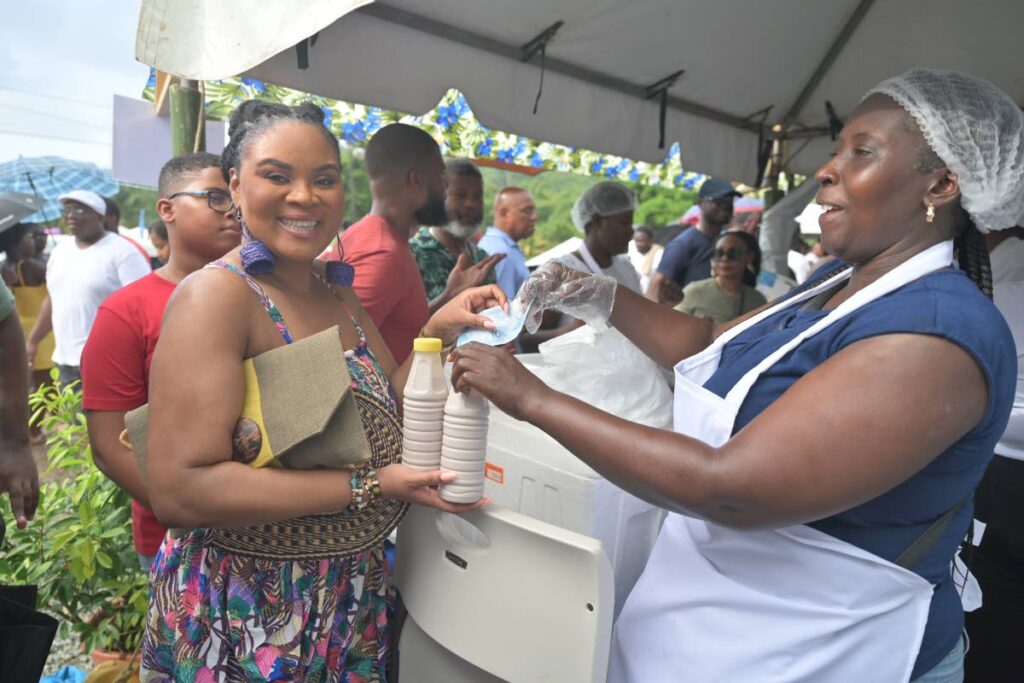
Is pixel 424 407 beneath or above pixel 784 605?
above

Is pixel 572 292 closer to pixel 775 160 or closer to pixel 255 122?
pixel 255 122

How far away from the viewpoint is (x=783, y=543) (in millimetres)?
1213

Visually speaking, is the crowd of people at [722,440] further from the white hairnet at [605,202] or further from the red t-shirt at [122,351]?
the white hairnet at [605,202]

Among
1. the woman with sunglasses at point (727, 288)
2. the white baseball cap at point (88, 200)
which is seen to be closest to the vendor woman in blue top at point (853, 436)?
the woman with sunglasses at point (727, 288)

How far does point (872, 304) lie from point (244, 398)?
1.16m

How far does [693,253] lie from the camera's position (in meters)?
5.38

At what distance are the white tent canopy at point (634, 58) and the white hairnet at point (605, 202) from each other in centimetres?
33

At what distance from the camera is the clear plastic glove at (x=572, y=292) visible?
1.69 meters

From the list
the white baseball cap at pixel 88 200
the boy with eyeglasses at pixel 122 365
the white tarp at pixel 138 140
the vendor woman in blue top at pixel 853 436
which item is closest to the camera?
the vendor woman in blue top at pixel 853 436

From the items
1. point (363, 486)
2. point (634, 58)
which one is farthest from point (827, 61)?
point (363, 486)

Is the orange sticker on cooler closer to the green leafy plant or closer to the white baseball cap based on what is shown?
the green leafy plant

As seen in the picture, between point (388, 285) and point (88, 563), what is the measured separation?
56.4 inches

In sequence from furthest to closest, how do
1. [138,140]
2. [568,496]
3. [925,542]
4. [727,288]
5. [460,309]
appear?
[727,288] < [138,140] < [568,496] < [460,309] < [925,542]

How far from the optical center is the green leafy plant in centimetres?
237
